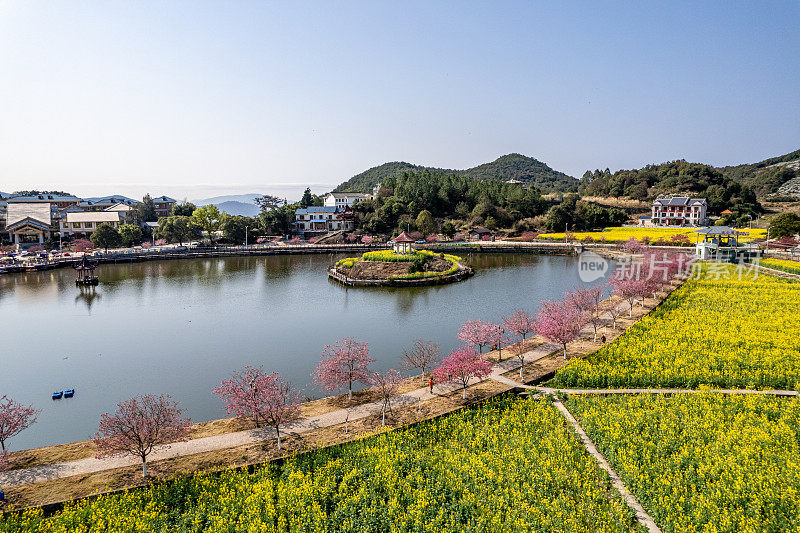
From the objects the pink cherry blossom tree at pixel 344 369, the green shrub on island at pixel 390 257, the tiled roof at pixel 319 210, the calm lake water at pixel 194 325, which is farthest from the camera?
the tiled roof at pixel 319 210

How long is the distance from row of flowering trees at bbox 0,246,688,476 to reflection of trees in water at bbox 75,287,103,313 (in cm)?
2421

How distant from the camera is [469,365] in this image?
1888cm

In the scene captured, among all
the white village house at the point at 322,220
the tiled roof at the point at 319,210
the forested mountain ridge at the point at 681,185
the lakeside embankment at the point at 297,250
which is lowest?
the lakeside embankment at the point at 297,250

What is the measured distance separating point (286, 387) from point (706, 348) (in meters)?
22.8

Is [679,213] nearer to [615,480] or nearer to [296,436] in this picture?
[615,480]

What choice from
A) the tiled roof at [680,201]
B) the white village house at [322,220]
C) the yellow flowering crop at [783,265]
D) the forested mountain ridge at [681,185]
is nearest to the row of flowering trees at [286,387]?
the yellow flowering crop at [783,265]

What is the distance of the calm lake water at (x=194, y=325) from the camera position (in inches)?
878

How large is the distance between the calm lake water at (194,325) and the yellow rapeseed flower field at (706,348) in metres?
9.19

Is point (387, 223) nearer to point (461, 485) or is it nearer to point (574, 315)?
point (574, 315)

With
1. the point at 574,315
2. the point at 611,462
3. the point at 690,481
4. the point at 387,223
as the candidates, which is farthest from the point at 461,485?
the point at 387,223

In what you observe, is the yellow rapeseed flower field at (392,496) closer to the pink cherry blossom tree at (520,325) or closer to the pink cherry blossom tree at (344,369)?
the pink cherry blossom tree at (344,369)

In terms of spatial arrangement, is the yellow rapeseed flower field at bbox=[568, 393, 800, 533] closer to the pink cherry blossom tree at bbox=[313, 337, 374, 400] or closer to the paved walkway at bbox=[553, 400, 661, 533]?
the paved walkway at bbox=[553, 400, 661, 533]

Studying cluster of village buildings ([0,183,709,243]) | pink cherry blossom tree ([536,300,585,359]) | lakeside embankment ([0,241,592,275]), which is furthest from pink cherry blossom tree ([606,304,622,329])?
cluster of village buildings ([0,183,709,243])

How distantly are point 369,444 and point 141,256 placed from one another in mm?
69411
